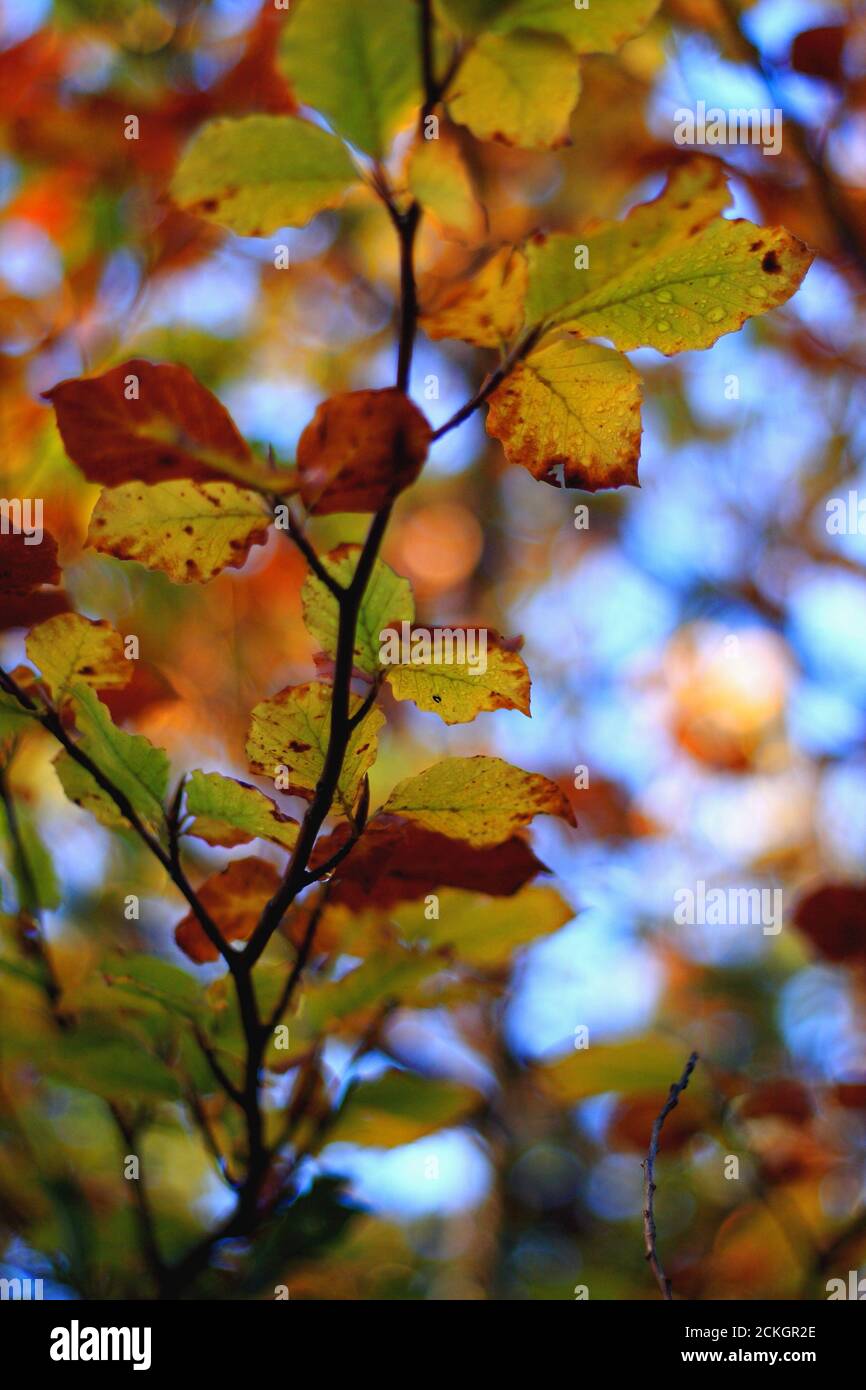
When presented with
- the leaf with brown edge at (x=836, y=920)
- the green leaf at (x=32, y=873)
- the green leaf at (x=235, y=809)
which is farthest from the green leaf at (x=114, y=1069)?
the leaf with brown edge at (x=836, y=920)

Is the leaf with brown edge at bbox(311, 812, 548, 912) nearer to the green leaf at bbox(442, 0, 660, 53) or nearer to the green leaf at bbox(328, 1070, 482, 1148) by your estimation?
the green leaf at bbox(328, 1070, 482, 1148)

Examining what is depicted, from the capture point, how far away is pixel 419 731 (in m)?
2.47

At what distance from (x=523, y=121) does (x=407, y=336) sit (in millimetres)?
138

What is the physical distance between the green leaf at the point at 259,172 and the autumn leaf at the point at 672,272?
0.12 meters

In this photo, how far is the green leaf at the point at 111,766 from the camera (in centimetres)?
54

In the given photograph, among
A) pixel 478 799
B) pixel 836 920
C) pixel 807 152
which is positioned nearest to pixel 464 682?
pixel 478 799

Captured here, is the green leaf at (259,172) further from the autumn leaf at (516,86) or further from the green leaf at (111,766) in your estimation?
the green leaf at (111,766)

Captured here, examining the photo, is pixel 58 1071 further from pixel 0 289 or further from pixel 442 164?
pixel 0 289

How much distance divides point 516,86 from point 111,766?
0.38 m

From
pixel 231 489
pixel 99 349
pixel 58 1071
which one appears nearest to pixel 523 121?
pixel 231 489

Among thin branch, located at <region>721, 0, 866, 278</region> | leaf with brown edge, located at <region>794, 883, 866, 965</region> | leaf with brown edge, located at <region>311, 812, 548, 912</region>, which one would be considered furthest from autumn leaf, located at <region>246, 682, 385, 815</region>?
thin branch, located at <region>721, 0, 866, 278</region>

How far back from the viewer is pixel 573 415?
472mm

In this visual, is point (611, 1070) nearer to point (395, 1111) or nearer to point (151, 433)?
point (395, 1111)

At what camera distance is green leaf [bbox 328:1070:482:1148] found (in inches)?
30.0
